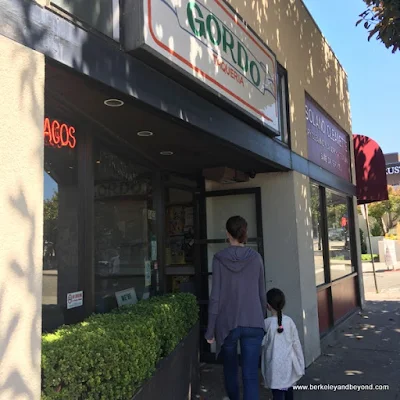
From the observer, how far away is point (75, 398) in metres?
2.51

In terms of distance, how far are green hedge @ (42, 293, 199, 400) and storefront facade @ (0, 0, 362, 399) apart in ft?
0.99

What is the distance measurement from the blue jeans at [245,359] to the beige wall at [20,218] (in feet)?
6.73

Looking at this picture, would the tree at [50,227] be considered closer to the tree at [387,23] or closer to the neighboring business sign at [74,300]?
the neighboring business sign at [74,300]

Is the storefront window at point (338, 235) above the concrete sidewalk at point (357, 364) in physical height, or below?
above

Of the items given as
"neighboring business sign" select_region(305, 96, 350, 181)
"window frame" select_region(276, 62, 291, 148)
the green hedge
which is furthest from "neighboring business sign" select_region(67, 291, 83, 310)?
"neighboring business sign" select_region(305, 96, 350, 181)

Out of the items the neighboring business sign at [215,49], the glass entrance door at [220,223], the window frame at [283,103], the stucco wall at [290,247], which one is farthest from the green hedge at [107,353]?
the window frame at [283,103]

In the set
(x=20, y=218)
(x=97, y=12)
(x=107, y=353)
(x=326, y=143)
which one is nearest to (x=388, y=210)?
(x=326, y=143)

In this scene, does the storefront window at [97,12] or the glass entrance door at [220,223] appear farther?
the glass entrance door at [220,223]

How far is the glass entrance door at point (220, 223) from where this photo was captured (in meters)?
6.06

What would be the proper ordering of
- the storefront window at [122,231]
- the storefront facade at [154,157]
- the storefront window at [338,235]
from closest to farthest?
the storefront facade at [154,157]
the storefront window at [122,231]
the storefront window at [338,235]

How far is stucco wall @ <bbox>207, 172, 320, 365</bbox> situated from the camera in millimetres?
5816

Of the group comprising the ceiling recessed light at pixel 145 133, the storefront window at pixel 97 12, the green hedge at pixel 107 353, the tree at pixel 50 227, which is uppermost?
the storefront window at pixel 97 12

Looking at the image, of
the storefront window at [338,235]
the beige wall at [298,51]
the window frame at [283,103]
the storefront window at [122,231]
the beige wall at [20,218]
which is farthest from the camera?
the storefront window at [338,235]

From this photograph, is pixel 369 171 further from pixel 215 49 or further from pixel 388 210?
pixel 388 210
